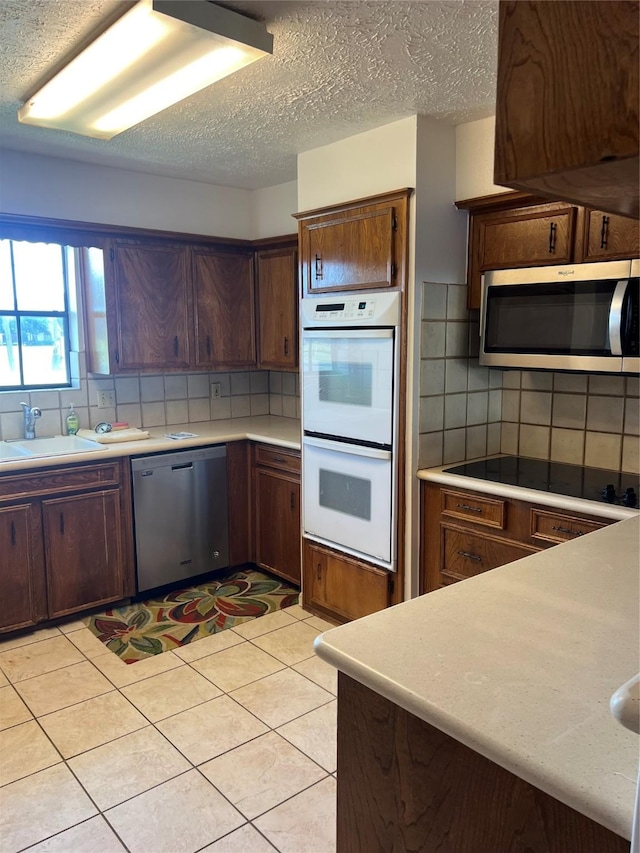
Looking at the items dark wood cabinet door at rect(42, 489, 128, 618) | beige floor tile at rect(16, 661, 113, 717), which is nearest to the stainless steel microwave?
dark wood cabinet door at rect(42, 489, 128, 618)

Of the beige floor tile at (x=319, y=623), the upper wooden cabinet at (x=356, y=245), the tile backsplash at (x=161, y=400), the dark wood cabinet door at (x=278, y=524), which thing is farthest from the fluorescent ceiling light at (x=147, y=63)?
the beige floor tile at (x=319, y=623)

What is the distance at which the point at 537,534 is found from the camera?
2.53 meters

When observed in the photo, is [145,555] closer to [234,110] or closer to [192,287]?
[192,287]

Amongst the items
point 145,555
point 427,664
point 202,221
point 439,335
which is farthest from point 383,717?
point 202,221

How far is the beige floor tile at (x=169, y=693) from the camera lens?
2574 mm

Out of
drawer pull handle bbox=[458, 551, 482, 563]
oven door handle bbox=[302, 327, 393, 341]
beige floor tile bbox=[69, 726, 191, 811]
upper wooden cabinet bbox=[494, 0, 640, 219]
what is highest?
upper wooden cabinet bbox=[494, 0, 640, 219]

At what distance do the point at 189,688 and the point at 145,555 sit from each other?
1022mm

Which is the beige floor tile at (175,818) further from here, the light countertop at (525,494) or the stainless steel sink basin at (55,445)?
the stainless steel sink basin at (55,445)

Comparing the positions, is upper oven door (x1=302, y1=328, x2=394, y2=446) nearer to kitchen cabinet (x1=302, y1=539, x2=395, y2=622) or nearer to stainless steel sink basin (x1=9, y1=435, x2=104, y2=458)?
kitchen cabinet (x1=302, y1=539, x2=395, y2=622)

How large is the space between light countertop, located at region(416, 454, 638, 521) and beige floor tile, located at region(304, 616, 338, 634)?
101cm

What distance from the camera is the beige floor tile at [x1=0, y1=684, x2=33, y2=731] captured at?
2.49m

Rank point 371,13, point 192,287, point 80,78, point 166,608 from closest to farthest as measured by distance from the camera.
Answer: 1. point 371,13
2. point 80,78
3. point 166,608
4. point 192,287

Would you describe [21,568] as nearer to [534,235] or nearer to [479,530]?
[479,530]

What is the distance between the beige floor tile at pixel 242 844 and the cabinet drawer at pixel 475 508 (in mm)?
1436
